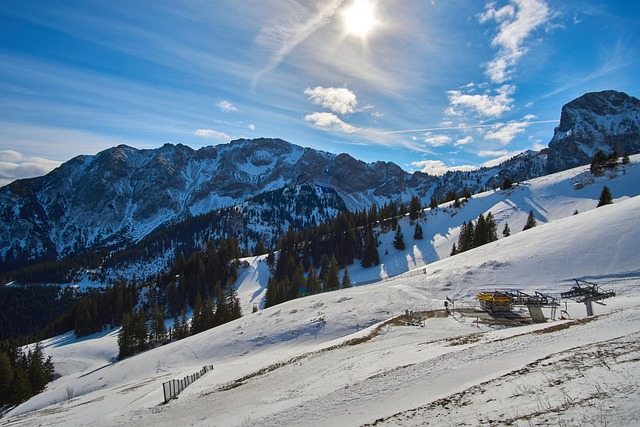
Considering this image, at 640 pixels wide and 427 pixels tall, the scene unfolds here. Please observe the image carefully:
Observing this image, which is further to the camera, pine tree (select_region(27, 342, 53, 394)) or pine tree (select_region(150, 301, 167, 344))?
pine tree (select_region(150, 301, 167, 344))

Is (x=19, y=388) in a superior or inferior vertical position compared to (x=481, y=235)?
inferior

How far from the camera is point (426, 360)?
17.4 meters

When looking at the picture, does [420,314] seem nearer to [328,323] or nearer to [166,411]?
[328,323]

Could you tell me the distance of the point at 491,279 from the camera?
3997 cm

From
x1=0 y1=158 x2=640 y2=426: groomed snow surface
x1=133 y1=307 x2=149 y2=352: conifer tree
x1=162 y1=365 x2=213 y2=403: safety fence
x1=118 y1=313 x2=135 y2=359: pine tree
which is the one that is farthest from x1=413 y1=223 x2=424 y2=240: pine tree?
x1=162 y1=365 x2=213 y2=403: safety fence

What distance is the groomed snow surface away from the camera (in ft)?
35.5

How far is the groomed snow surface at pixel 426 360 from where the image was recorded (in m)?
10.8

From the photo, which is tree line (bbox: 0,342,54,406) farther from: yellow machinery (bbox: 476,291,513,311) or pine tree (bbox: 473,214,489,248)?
pine tree (bbox: 473,214,489,248)

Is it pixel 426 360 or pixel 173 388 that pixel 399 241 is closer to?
pixel 173 388

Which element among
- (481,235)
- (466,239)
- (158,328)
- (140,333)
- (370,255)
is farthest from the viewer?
(370,255)

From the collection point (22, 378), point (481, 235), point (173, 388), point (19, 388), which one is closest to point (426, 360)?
point (173, 388)

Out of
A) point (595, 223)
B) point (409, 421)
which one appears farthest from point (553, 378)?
point (595, 223)

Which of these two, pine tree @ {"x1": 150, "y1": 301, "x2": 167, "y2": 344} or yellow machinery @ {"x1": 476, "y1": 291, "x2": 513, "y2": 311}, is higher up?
yellow machinery @ {"x1": 476, "y1": 291, "x2": 513, "y2": 311}

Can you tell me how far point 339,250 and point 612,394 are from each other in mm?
102516
